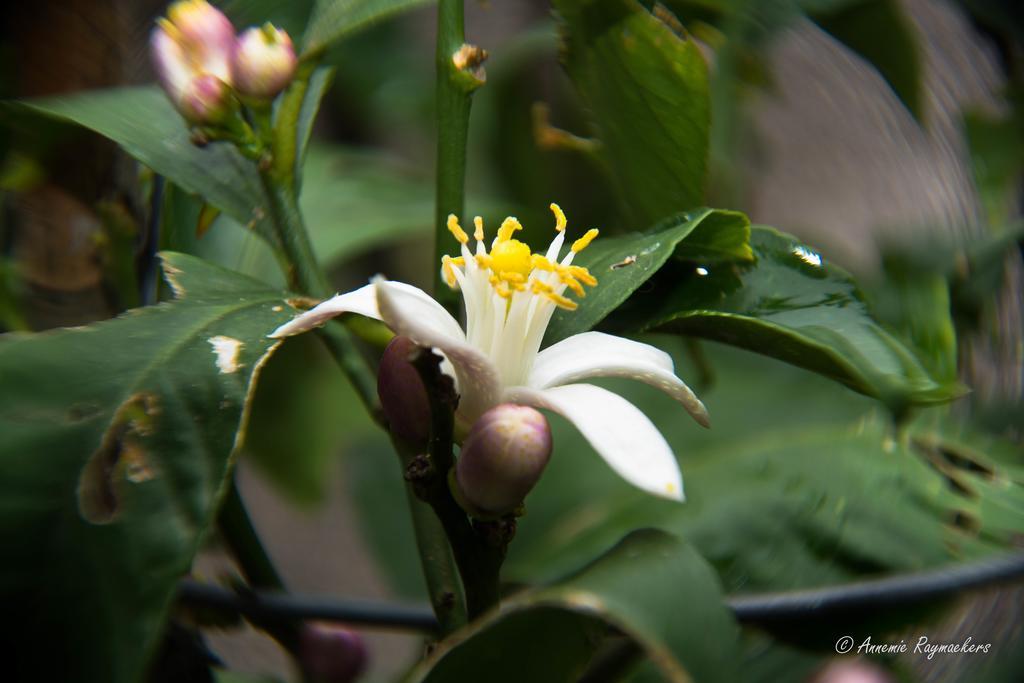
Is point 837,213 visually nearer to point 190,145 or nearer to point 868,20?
point 868,20

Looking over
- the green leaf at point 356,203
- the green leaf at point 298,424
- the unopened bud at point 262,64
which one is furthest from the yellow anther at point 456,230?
the green leaf at point 298,424

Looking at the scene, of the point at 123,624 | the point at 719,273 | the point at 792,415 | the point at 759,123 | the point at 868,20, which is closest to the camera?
the point at 123,624

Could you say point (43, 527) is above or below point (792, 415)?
above

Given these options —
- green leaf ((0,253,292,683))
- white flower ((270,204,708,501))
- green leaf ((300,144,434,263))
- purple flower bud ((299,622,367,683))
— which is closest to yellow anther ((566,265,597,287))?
white flower ((270,204,708,501))

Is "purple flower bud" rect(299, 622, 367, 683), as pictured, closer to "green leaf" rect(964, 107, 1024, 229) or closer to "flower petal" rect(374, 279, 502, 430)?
"flower petal" rect(374, 279, 502, 430)

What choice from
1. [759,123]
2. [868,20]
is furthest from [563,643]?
[759,123]

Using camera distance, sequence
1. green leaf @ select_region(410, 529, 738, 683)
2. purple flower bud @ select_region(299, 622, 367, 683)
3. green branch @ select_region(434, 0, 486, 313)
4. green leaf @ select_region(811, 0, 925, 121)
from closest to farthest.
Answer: green leaf @ select_region(410, 529, 738, 683), green branch @ select_region(434, 0, 486, 313), purple flower bud @ select_region(299, 622, 367, 683), green leaf @ select_region(811, 0, 925, 121)

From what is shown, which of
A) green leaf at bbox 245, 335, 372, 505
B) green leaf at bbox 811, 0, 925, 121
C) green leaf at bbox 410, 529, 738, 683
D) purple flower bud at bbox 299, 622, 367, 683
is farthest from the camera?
green leaf at bbox 245, 335, 372, 505
